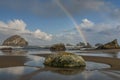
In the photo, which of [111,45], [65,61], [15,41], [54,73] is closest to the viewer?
[54,73]

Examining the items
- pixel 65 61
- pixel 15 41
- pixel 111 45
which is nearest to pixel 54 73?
pixel 65 61

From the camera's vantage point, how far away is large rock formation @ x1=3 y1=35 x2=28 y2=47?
11975 cm

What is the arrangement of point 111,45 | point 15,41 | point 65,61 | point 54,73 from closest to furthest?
point 54,73, point 65,61, point 111,45, point 15,41

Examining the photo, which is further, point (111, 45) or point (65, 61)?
point (111, 45)

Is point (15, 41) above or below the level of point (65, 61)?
above

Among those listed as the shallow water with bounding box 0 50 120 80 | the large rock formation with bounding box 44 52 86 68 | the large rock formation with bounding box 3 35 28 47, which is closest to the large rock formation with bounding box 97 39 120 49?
the large rock formation with bounding box 3 35 28 47

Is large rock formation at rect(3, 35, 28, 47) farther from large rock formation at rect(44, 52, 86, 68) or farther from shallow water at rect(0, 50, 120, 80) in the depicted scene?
shallow water at rect(0, 50, 120, 80)

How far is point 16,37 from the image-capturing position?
12788 cm

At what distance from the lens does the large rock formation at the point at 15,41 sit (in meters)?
120

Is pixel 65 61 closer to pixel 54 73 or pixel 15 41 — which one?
pixel 54 73

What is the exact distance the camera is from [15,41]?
402 feet

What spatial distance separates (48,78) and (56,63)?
23.0 feet

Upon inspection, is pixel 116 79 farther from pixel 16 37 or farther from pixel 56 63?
pixel 16 37

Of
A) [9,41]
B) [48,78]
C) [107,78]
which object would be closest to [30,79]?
[48,78]
